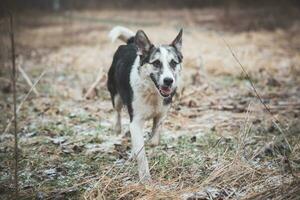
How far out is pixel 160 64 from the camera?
5.36 meters

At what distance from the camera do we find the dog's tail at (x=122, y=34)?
6679mm

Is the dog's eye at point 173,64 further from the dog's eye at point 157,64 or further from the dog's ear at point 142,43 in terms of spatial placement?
the dog's ear at point 142,43

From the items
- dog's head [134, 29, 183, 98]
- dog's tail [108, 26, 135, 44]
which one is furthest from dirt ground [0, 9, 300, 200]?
dog's tail [108, 26, 135, 44]

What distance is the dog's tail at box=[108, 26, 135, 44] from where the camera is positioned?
668 centimetres

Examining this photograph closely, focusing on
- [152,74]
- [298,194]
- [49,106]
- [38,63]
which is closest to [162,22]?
[38,63]

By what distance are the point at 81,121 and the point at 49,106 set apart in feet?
3.52

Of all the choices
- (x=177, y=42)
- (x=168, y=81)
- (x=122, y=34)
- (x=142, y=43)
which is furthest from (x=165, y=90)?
(x=122, y=34)

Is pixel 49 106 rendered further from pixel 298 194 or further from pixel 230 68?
pixel 298 194

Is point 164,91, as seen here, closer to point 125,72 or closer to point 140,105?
point 140,105

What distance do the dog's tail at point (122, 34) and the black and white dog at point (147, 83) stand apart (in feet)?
2.10

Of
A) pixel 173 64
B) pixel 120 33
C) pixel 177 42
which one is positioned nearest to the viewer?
pixel 173 64

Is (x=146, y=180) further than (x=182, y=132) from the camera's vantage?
No

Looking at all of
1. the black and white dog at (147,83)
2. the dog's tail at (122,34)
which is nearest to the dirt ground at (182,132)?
the black and white dog at (147,83)

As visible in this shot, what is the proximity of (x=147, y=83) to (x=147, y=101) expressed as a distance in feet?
0.66
